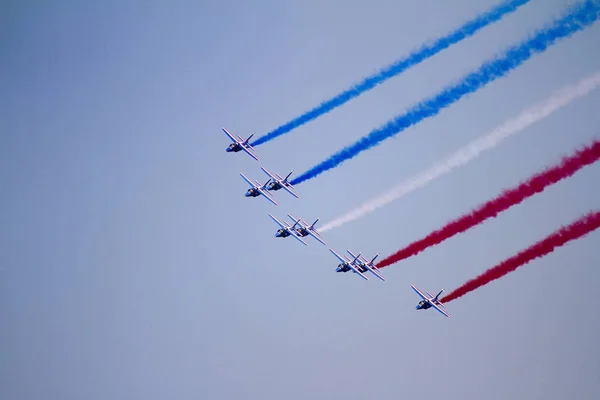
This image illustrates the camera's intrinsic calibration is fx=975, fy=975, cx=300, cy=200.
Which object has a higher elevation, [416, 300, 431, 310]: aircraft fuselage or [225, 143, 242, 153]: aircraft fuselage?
[225, 143, 242, 153]: aircraft fuselage

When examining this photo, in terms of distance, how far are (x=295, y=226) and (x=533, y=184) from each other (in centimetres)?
1669

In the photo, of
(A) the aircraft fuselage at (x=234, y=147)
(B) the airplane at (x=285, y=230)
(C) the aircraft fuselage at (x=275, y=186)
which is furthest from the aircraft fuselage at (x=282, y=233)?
(A) the aircraft fuselage at (x=234, y=147)

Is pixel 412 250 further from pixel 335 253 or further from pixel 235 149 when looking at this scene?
pixel 235 149

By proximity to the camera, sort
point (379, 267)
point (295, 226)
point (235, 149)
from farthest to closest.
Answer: point (235, 149) < point (295, 226) < point (379, 267)

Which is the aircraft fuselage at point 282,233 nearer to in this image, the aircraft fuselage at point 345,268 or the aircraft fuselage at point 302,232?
the aircraft fuselage at point 302,232

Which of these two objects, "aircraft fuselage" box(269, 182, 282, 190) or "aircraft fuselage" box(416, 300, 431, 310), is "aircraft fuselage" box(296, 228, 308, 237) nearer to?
"aircraft fuselage" box(269, 182, 282, 190)

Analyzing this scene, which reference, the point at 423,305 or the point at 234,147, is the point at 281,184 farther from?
the point at 423,305

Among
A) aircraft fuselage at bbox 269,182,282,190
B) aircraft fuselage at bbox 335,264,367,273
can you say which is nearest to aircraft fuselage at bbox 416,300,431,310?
aircraft fuselage at bbox 335,264,367,273

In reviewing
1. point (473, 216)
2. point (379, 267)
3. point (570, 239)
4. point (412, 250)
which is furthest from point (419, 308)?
point (570, 239)

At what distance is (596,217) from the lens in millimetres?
32656

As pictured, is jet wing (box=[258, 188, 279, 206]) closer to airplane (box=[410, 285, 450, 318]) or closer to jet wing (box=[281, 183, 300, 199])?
jet wing (box=[281, 183, 300, 199])

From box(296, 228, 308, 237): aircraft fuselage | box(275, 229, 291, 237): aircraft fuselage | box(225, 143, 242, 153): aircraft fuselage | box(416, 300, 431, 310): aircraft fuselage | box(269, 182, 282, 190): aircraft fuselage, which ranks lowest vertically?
box(416, 300, 431, 310): aircraft fuselage

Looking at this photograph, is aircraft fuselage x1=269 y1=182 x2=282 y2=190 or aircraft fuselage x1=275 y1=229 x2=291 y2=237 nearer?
aircraft fuselage x1=275 y1=229 x2=291 y2=237

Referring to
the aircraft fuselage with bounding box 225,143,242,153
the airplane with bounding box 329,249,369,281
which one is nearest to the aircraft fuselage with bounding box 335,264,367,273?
the airplane with bounding box 329,249,369,281
